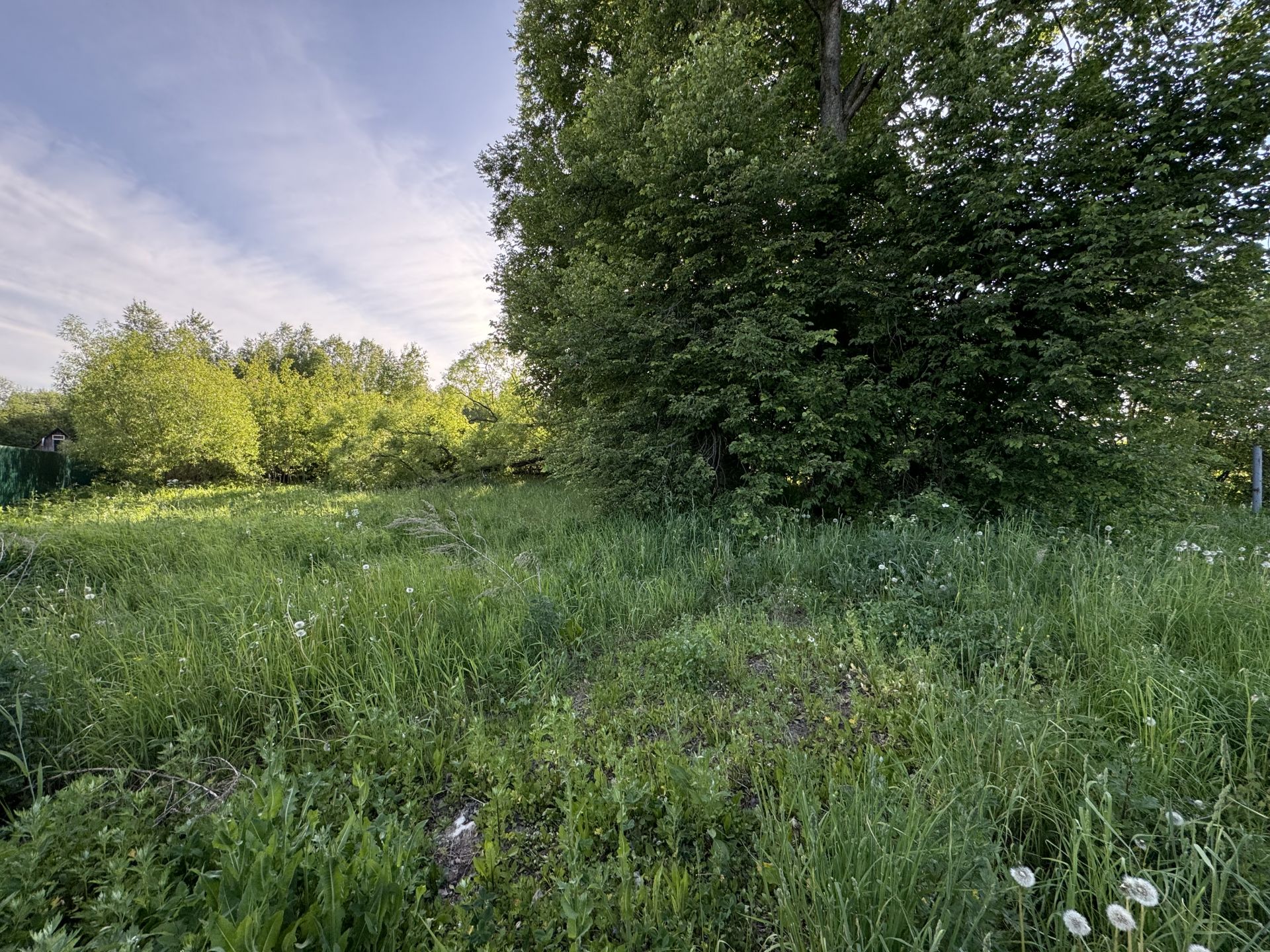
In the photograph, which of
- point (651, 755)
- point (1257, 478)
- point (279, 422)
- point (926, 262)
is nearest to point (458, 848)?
point (651, 755)

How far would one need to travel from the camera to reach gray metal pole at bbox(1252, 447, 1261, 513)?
8.35 meters

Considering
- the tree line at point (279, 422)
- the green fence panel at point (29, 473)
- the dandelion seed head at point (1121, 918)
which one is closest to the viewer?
the dandelion seed head at point (1121, 918)

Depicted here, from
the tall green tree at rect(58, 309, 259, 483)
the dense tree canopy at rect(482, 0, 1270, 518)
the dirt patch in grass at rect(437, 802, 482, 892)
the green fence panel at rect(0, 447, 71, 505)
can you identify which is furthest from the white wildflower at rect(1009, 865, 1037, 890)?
the green fence panel at rect(0, 447, 71, 505)

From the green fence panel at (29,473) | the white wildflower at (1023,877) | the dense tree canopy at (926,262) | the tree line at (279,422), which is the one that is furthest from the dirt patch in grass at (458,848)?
the green fence panel at (29,473)

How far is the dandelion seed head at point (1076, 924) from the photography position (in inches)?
34.8

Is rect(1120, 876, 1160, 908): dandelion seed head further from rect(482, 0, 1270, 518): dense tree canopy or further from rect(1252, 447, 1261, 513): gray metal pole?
rect(1252, 447, 1261, 513): gray metal pole

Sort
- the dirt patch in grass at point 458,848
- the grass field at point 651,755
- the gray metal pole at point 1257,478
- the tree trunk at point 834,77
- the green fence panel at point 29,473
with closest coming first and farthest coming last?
the grass field at point 651,755 < the dirt patch in grass at point 458,848 < the tree trunk at point 834,77 < the gray metal pole at point 1257,478 < the green fence panel at point 29,473

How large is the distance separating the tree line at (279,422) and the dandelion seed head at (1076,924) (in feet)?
32.9

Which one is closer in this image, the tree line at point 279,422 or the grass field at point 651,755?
the grass field at point 651,755

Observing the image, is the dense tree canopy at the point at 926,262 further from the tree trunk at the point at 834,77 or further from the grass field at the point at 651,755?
the grass field at the point at 651,755

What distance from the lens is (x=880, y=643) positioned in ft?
8.96

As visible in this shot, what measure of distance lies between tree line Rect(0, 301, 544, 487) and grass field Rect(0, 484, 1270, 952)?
7.84 m

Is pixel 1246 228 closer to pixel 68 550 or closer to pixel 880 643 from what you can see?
pixel 880 643

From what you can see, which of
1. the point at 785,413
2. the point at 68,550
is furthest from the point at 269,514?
the point at 785,413
